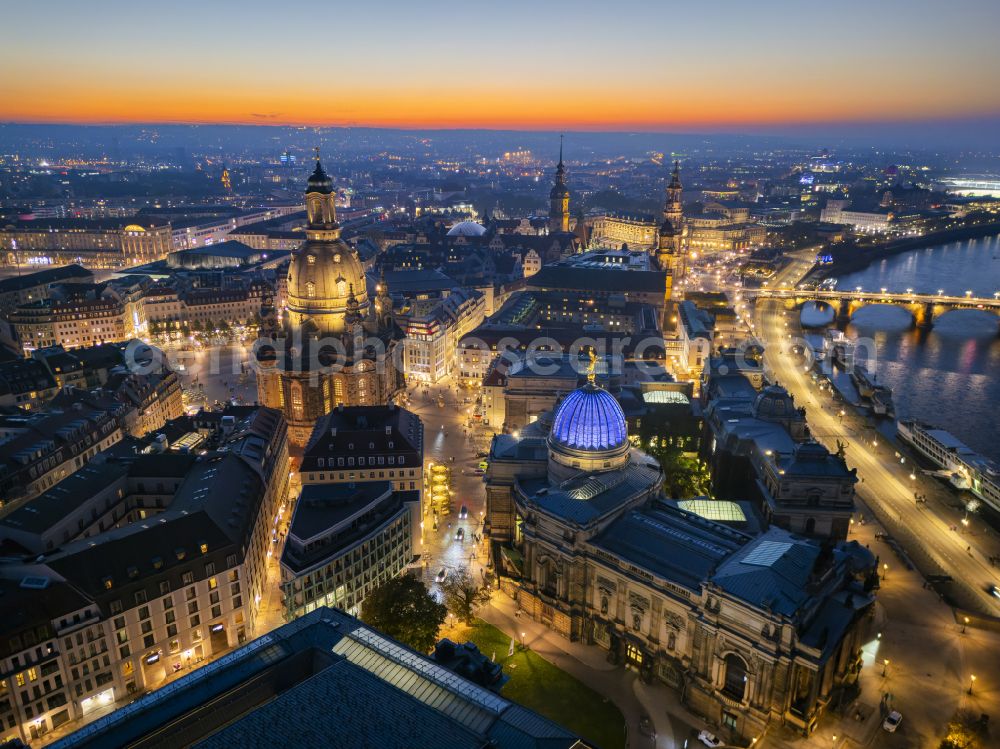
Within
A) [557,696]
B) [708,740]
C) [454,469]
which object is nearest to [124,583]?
[557,696]

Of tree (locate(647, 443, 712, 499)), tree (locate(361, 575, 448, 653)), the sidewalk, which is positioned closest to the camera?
the sidewalk

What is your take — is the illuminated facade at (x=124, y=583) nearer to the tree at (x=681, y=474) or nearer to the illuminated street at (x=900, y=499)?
the tree at (x=681, y=474)

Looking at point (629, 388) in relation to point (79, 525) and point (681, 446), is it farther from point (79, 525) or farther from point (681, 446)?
point (79, 525)

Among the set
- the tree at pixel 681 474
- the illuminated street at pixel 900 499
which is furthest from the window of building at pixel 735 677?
the illuminated street at pixel 900 499

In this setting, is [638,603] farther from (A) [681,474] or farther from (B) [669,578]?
(A) [681,474]

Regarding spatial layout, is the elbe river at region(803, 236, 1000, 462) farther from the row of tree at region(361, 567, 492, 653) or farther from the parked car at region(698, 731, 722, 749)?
the row of tree at region(361, 567, 492, 653)

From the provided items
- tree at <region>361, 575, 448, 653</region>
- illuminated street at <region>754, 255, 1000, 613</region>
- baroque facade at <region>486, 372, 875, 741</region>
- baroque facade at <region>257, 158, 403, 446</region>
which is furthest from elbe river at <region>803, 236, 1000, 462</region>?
tree at <region>361, 575, 448, 653</region>
